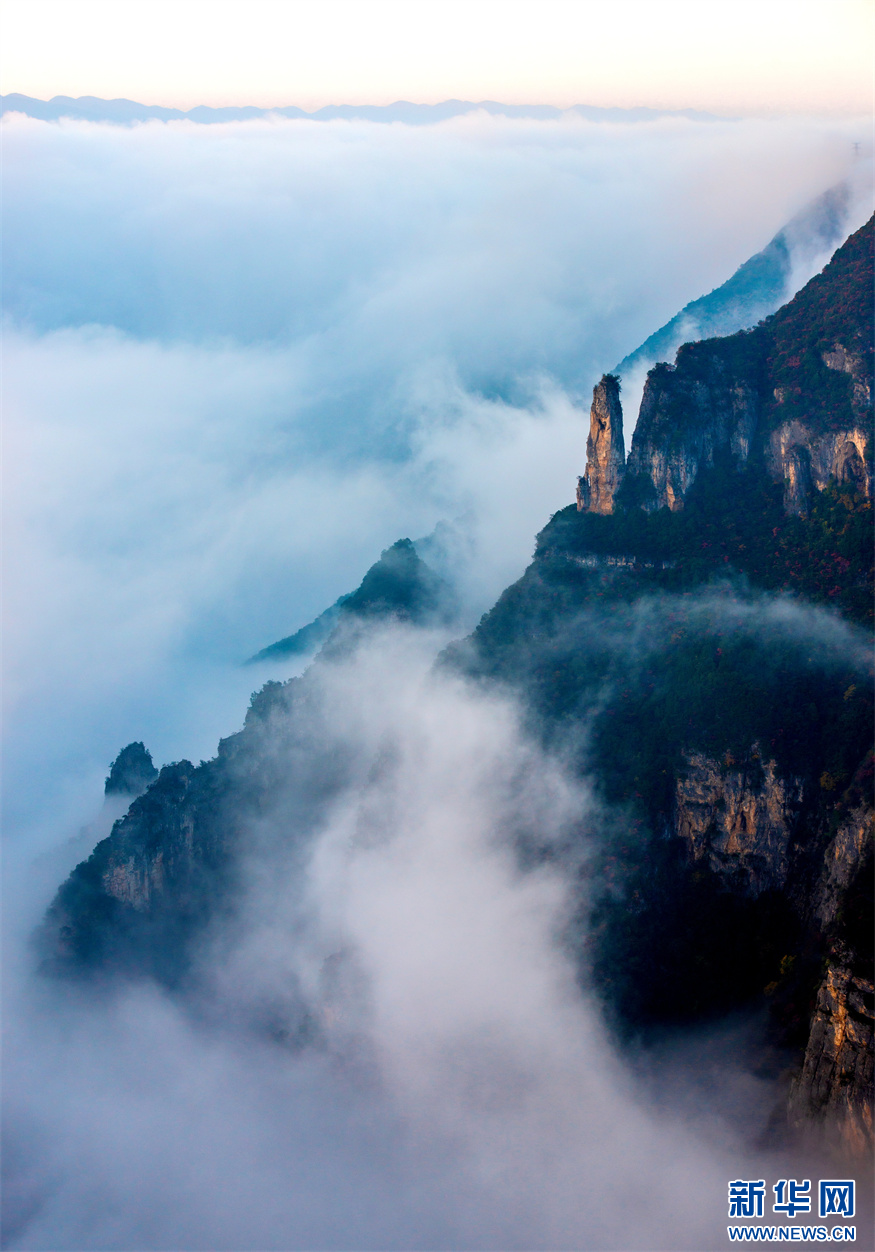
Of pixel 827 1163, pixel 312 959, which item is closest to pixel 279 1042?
pixel 312 959

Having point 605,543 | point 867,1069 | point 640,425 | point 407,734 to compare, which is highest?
point 640,425

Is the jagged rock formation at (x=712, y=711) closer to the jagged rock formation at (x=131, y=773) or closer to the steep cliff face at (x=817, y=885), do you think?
the steep cliff face at (x=817, y=885)

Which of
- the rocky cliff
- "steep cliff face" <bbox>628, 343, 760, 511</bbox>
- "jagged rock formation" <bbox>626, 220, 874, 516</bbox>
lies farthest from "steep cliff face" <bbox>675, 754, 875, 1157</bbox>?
"steep cliff face" <bbox>628, 343, 760, 511</bbox>

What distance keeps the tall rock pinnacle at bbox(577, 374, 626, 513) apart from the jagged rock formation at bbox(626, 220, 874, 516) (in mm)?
970

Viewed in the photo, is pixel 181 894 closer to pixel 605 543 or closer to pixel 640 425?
pixel 605 543

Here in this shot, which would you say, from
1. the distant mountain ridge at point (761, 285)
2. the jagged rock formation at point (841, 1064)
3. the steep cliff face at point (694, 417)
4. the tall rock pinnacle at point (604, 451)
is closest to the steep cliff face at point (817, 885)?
the jagged rock formation at point (841, 1064)

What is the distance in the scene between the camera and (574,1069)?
47.4 meters

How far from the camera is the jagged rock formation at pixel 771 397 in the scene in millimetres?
53531

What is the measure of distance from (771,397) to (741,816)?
80.8 ft

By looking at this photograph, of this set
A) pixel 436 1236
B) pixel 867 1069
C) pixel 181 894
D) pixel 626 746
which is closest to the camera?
pixel 867 1069

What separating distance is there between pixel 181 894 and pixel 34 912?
17.9 meters

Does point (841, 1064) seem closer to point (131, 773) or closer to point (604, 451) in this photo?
point (604, 451)

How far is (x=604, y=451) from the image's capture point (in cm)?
6031

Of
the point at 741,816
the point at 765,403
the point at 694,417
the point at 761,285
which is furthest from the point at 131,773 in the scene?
the point at 761,285
